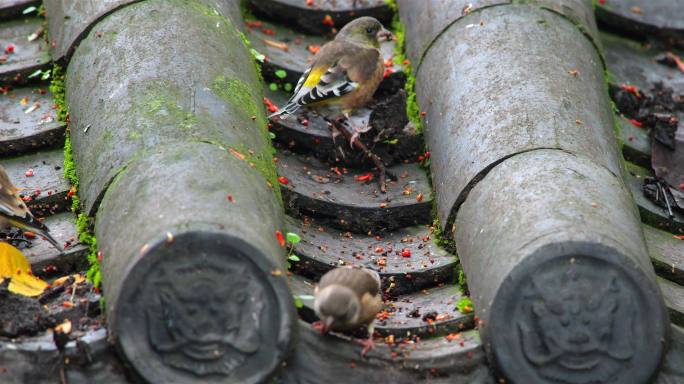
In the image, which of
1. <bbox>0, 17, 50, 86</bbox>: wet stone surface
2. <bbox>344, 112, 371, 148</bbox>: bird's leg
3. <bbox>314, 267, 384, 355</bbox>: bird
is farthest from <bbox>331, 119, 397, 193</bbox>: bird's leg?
<bbox>0, 17, 50, 86</bbox>: wet stone surface

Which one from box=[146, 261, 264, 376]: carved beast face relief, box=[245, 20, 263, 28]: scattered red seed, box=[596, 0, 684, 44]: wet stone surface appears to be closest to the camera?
box=[146, 261, 264, 376]: carved beast face relief

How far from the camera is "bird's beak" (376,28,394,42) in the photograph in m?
6.82

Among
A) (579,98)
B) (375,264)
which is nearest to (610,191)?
(579,98)

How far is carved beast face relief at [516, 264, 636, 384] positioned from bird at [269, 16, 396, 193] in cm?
220

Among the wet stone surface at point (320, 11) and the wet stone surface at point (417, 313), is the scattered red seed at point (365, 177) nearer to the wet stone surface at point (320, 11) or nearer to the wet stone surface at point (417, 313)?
the wet stone surface at point (417, 313)

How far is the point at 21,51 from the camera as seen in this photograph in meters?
6.30

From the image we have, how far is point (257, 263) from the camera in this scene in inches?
162

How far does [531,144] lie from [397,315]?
40.3 inches

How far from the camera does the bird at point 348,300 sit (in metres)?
4.48

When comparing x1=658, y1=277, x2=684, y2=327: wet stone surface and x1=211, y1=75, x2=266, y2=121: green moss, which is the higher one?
x1=211, y1=75, x2=266, y2=121: green moss

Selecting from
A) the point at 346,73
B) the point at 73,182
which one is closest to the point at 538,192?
the point at 73,182

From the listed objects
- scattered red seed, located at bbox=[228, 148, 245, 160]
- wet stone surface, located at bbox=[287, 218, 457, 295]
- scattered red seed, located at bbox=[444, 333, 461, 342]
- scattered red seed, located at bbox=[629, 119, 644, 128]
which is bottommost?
wet stone surface, located at bbox=[287, 218, 457, 295]

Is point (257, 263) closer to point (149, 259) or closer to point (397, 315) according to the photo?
point (149, 259)

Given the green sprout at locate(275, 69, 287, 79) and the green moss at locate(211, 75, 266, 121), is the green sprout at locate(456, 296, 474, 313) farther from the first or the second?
the green sprout at locate(275, 69, 287, 79)
